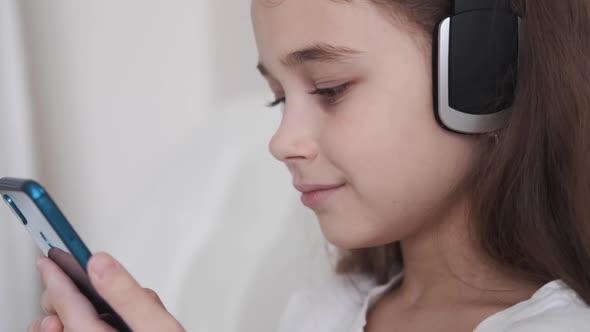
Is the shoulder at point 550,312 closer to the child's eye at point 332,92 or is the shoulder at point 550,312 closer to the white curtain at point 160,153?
the child's eye at point 332,92

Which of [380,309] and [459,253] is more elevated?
[459,253]

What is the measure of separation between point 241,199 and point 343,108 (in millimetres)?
613

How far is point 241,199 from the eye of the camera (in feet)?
4.38

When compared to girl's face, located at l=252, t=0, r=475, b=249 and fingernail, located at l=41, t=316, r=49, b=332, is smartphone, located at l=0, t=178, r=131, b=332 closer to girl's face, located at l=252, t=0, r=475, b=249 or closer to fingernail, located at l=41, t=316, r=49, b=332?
fingernail, located at l=41, t=316, r=49, b=332

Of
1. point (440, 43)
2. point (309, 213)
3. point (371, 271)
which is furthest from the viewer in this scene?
point (309, 213)

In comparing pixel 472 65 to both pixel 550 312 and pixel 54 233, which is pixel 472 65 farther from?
pixel 54 233

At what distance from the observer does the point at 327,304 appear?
40.9 inches

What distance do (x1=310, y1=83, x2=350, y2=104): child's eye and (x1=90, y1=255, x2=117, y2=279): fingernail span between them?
0.31 meters

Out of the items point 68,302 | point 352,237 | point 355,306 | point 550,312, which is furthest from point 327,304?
point 68,302

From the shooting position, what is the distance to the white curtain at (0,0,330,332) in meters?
1.24

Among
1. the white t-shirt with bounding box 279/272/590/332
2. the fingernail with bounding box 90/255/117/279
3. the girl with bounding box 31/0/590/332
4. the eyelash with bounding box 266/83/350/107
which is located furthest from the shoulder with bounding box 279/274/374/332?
the fingernail with bounding box 90/255/117/279

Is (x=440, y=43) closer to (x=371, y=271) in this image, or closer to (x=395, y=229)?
(x=395, y=229)

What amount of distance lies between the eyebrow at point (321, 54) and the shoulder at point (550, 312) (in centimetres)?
33

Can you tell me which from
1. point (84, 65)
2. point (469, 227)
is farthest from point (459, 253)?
point (84, 65)
